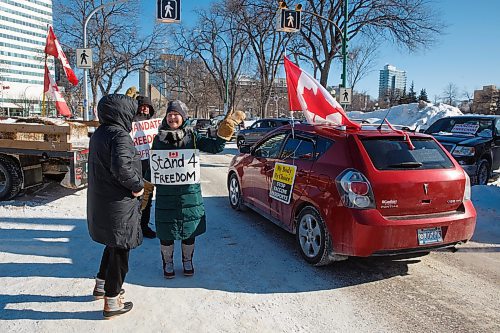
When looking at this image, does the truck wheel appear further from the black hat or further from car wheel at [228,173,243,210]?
the black hat

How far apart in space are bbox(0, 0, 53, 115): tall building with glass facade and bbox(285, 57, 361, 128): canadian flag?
61214 millimetres

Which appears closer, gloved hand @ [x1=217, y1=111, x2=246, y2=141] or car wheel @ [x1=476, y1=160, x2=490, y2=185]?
gloved hand @ [x1=217, y1=111, x2=246, y2=141]

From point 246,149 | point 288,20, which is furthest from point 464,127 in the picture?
point 246,149

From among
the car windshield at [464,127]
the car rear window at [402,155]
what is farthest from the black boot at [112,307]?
the car windshield at [464,127]

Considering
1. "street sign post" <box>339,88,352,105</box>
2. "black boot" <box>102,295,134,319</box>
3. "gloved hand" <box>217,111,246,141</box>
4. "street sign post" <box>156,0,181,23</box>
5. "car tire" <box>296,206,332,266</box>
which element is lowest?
"black boot" <box>102,295,134,319</box>

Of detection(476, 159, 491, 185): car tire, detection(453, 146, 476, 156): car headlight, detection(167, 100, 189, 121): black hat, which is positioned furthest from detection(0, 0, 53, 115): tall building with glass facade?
detection(167, 100, 189, 121): black hat

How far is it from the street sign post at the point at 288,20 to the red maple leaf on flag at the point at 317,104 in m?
10.3

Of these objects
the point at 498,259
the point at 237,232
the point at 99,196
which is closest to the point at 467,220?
the point at 498,259

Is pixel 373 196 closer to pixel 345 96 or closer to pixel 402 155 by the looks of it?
pixel 402 155

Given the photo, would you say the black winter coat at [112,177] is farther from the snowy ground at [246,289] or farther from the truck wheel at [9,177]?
the truck wheel at [9,177]

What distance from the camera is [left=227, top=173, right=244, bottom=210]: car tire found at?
22.5 ft

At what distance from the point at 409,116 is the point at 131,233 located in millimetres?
40259

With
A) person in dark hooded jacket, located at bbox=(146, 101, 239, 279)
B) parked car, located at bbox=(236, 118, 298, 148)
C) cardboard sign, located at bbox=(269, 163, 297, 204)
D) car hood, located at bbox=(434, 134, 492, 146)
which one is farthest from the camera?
parked car, located at bbox=(236, 118, 298, 148)

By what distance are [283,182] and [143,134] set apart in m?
2.20
